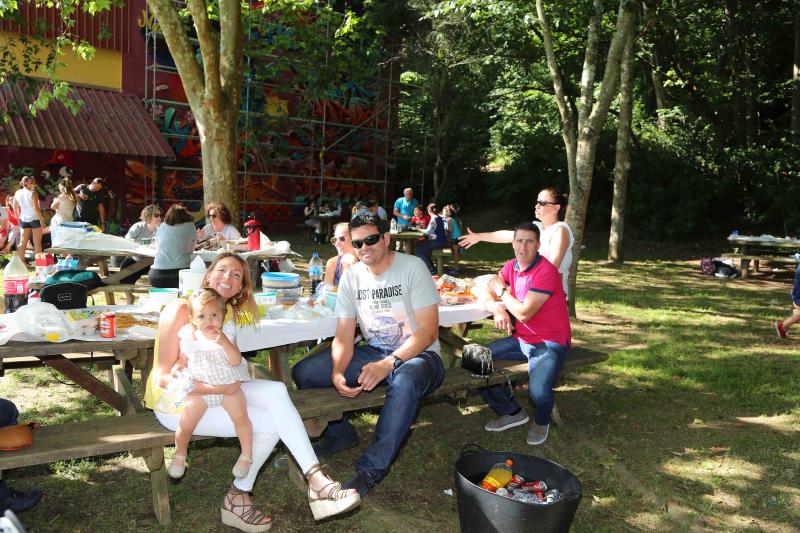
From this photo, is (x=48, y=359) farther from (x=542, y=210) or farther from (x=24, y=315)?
(x=542, y=210)

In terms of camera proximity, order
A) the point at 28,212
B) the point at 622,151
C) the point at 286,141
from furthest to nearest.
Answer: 1. the point at 286,141
2. the point at 622,151
3. the point at 28,212

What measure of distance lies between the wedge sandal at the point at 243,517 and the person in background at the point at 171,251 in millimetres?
3910

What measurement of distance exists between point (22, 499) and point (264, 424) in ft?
4.27

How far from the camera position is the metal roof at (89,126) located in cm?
1512

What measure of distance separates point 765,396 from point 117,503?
16.9 ft

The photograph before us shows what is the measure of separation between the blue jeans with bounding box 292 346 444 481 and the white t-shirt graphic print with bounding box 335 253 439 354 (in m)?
0.14

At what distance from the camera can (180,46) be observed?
850 cm

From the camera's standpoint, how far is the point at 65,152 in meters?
17.2

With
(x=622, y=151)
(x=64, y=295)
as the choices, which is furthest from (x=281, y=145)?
(x=64, y=295)

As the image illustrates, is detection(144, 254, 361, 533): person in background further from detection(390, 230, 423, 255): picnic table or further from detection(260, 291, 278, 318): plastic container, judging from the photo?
detection(390, 230, 423, 255): picnic table

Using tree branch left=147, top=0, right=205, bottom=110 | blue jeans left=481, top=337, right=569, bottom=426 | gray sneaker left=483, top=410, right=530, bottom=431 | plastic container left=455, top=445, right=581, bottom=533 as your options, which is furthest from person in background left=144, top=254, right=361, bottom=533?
tree branch left=147, top=0, right=205, bottom=110

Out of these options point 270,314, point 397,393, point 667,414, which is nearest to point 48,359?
point 270,314

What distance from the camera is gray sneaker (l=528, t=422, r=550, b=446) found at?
15.7ft

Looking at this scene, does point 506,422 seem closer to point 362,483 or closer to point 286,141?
point 362,483
